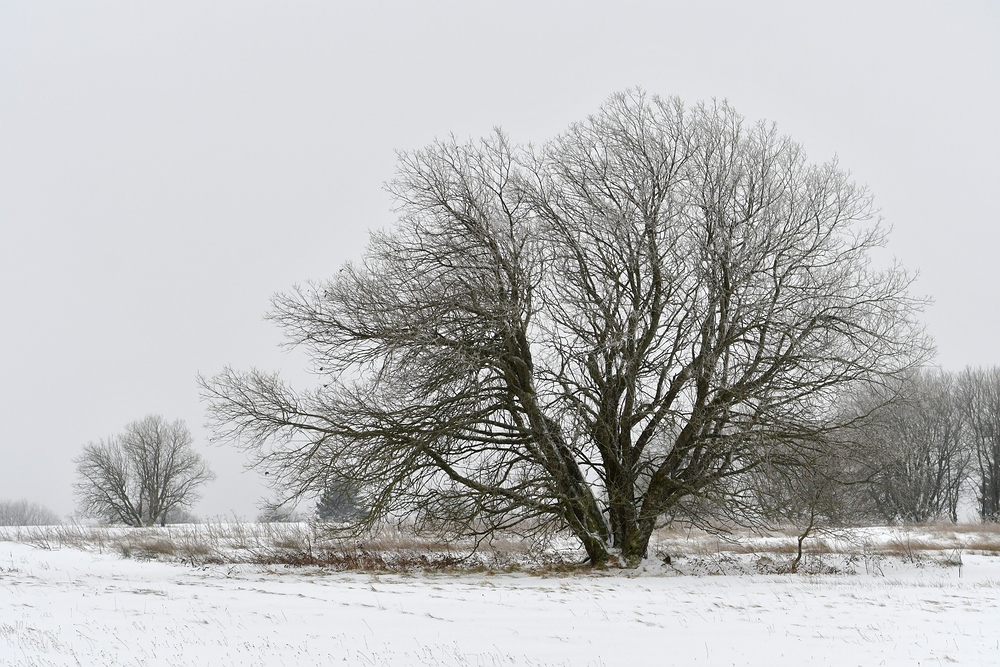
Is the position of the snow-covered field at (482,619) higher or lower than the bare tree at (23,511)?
higher

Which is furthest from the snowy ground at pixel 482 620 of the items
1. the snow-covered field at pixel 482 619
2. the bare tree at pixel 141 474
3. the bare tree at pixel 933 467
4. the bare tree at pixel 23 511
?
the bare tree at pixel 23 511

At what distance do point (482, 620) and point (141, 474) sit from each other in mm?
47908

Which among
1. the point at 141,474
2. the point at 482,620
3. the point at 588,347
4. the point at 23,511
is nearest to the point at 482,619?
the point at 482,620

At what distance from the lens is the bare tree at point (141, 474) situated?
4747 centimetres

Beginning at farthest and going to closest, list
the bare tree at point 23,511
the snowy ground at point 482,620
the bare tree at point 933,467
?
the bare tree at point 23,511 → the bare tree at point 933,467 → the snowy ground at point 482,620

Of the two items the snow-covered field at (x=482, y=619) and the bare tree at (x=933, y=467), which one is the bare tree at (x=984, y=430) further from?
the snow-covered field at (x=482, y=619)

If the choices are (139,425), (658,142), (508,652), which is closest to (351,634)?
(508,652)

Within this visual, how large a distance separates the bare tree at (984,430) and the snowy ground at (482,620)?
43431 millimetres

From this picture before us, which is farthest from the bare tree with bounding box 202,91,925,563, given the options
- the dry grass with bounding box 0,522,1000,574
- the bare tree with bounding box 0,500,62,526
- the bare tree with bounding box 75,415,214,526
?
the bare tree with bounding box 0,500,62,526

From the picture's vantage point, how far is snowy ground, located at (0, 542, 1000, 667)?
267 inches

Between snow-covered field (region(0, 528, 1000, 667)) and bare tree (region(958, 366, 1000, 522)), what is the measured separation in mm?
43059

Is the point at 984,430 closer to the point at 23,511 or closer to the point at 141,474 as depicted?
the point at 141,474

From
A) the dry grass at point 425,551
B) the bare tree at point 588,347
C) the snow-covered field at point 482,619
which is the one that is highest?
the bare tree at point 588,347

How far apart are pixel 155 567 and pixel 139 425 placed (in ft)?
135
